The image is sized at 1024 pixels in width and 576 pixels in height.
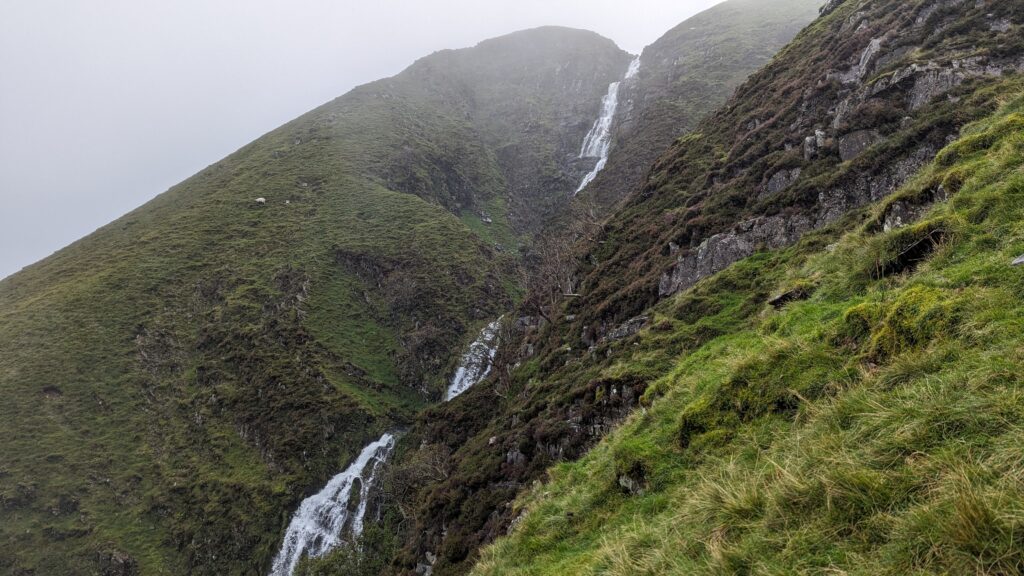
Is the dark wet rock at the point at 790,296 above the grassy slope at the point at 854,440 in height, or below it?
below

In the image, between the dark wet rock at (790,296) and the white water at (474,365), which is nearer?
the dark wet rock at (790,296)

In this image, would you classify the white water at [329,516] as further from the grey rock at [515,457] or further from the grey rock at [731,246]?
the grey rock at [731,246]

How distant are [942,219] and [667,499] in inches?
285

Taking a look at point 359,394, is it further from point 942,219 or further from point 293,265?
point 942,219

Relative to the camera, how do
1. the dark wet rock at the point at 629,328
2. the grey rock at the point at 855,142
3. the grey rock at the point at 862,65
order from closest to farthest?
1. the grey rock at the point at 855,142
2. the dark wet rock at the point at 629,328
3. the grey rock at the point at 862,65

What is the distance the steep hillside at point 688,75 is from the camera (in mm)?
75988

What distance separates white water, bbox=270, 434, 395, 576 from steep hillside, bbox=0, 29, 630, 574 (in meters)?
1.30

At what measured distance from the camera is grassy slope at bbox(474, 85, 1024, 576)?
3494 millimetres

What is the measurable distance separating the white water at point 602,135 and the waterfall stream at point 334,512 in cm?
6573

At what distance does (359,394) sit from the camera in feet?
162

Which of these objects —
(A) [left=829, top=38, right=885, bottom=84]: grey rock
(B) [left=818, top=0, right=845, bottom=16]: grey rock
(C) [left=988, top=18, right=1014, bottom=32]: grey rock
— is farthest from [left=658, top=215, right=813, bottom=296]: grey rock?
(B) [left=818, top=0, right=845, bottom=16]: grey rock

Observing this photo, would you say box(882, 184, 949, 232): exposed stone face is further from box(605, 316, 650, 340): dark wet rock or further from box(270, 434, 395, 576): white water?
box(270, 434, 395, 576): white water

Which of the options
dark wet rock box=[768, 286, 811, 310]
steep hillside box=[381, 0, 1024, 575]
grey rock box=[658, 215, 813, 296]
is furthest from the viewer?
grey rock box=[658, 215, 813, 296]

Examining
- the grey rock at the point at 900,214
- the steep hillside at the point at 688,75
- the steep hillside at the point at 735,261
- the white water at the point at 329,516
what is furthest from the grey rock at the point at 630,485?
the steep hillside at the point at 688,75
